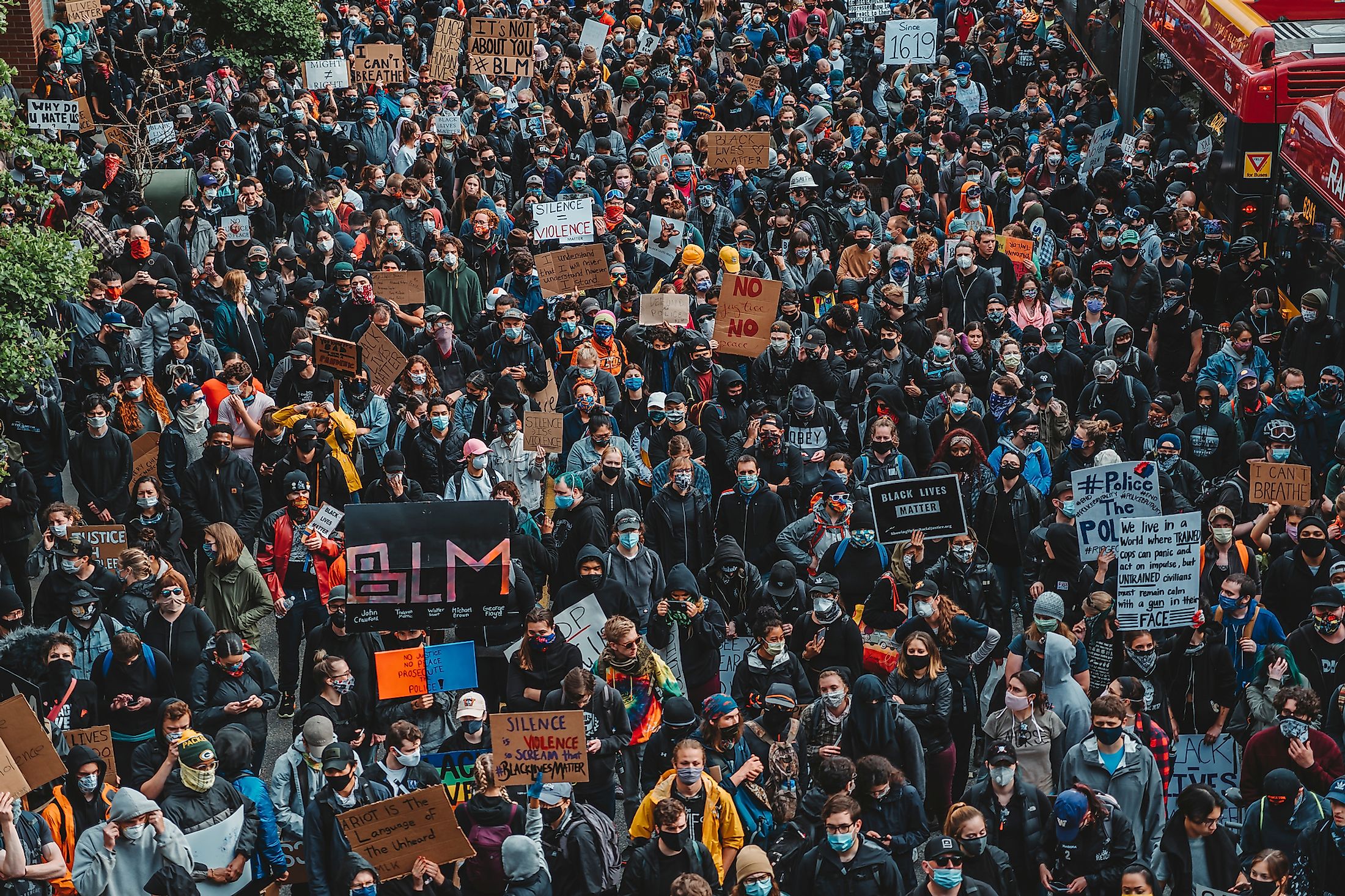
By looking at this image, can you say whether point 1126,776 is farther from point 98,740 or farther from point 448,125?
point 448,125

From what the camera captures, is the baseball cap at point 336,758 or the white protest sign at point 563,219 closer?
the baseball cap at point 336,758

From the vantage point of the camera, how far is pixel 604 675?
10.3 metres

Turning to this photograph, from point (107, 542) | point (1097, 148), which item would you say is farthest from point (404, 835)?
point (1097, 148)

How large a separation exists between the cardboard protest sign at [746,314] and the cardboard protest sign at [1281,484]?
13.9 feet

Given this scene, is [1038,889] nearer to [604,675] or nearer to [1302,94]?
[604,675]

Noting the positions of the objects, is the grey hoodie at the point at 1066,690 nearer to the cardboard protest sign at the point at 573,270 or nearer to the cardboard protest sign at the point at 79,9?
the cardboard protest sign at the point at 573,270

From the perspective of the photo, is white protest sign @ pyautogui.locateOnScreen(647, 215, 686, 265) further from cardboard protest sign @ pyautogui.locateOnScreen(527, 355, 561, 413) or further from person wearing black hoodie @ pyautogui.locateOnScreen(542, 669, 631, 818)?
person wearing black hoodie @ pyautogui.locateOnScreen(542, 669, 631, 818)

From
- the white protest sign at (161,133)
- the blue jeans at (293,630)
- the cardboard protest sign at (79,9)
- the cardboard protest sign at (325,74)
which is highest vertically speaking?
the cardboard protest sign at (79,9)

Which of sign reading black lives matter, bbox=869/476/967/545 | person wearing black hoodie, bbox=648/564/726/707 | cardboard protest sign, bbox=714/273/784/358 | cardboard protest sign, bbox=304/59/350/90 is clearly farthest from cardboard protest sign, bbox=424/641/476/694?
cardboard protest sign, bbox=304/59/350/90

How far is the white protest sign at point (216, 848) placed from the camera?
354 inches

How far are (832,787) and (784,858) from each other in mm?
431

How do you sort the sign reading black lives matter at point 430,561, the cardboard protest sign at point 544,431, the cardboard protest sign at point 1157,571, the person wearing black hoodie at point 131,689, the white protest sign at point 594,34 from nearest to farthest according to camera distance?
the person wearing black hoodie at point 131,689
the cardboard protest sign at point 1157,571
the sign reading black lives matter at point 430,561
the cardboard protest sign at point 544,431
the white protest sign at point 594,34

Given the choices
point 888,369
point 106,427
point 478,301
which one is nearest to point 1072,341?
point 888,369

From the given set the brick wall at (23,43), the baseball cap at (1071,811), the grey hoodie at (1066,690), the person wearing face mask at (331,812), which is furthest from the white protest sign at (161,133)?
the baseball cap at (1071,811)
